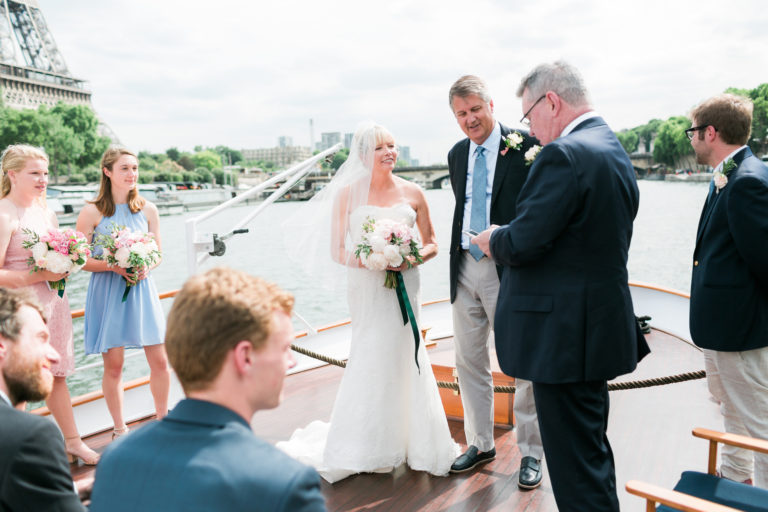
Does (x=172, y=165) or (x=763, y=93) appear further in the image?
(x=172, y=165)

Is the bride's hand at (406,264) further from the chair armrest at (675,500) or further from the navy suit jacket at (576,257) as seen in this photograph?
the chair armrest at (675,500)

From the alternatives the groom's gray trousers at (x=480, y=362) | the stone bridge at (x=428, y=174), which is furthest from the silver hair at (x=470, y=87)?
the stone bridge at (x=428, y=174)

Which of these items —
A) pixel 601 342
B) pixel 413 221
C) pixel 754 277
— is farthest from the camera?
pixel 413 221

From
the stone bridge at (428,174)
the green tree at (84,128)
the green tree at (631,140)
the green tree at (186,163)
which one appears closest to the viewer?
the stone bridge at (428,174)

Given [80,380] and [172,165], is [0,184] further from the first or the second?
[172,165]

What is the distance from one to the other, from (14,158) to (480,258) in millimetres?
2736

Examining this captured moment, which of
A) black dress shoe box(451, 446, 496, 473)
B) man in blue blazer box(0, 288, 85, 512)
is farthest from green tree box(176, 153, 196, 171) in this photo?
man in blue blazer box(0, 288, 85, 512)

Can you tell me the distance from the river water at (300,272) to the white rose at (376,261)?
853cm

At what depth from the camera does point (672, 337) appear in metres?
6.04

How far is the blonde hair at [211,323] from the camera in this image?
1.00 m

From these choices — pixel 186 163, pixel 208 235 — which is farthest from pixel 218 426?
pixel 186 163

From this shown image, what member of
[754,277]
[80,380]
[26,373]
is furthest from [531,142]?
[80,380]

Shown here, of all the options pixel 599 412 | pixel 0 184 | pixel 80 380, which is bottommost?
pixel 80 380

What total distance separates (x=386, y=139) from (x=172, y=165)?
93223mm
